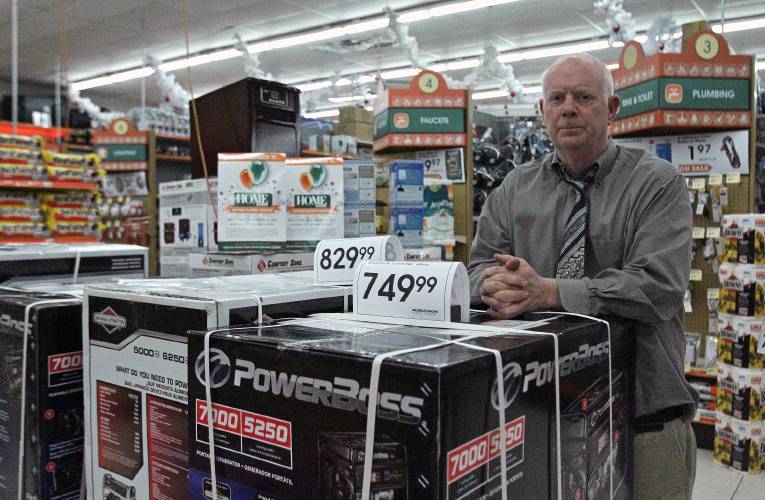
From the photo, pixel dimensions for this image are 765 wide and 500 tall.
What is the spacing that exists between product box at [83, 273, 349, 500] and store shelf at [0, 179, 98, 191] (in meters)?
3.46

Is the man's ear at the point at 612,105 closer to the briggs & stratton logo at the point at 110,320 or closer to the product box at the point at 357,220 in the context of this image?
the product box at the point at 357,220

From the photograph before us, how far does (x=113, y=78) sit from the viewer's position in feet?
44.4

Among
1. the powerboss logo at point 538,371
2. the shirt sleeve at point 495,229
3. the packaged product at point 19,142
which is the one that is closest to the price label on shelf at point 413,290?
the powerboss logo at point 538,371

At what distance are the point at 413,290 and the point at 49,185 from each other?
161 inches

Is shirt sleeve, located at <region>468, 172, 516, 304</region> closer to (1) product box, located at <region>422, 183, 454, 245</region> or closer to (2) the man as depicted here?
(2) the man

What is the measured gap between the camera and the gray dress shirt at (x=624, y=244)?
1.31 m

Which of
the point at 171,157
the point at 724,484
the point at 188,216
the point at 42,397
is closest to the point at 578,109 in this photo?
the point at 42,397

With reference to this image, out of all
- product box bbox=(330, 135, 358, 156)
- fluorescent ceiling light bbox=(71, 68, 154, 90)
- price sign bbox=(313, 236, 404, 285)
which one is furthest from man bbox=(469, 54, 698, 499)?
fluorescent ceiling light bbox=(71, 68, 154, 90)

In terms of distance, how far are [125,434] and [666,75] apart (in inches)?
166

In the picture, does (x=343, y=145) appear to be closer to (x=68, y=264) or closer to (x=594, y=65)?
(x=68, y=264)

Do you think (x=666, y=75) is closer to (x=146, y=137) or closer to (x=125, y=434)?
(x=125, y=434)

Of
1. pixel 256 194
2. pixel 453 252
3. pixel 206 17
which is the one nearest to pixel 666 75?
pixel 453 252

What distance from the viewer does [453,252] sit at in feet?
17.3

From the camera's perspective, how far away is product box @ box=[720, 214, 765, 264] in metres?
3.73
